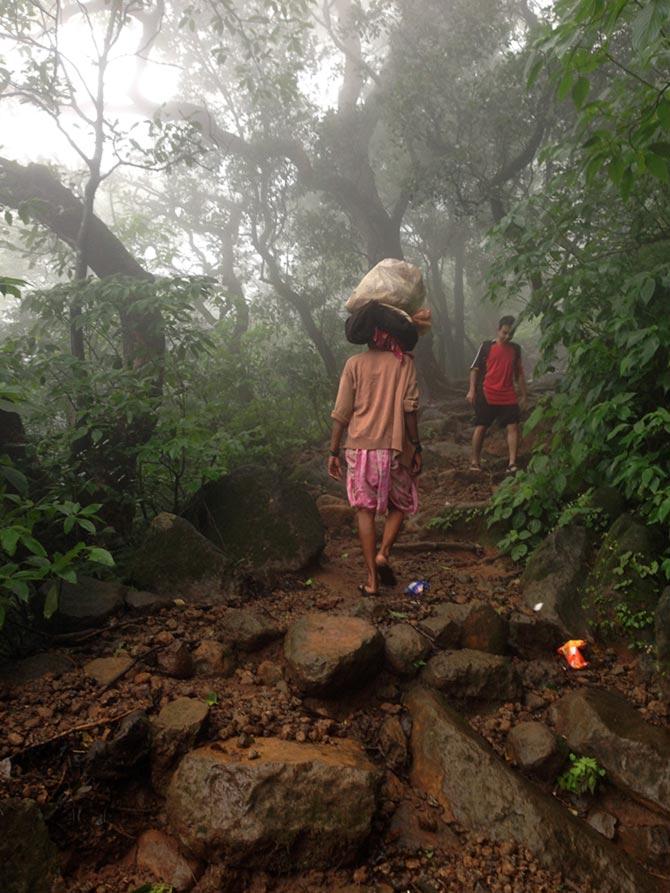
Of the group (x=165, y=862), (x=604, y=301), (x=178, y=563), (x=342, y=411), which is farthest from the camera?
(x=604, y=301)

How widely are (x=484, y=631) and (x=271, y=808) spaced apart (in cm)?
179

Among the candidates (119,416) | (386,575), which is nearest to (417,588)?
(386,575)

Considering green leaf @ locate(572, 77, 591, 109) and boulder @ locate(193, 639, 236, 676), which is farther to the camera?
boulder @ locate(193, 639, 236, 676)

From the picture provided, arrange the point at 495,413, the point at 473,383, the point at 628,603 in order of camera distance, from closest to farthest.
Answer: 1. the point at 628,603
2. the point at 495,413
3. the point at 473,383

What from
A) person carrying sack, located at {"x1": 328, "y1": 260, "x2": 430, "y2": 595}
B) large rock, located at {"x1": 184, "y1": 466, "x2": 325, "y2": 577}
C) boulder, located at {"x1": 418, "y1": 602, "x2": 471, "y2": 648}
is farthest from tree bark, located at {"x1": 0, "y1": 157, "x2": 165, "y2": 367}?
boulder, located at {"x1": 418, "y1": 602, "x2": 471, "y2": 648}

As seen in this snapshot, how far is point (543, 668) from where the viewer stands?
340 centimetres

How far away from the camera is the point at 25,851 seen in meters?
1.83

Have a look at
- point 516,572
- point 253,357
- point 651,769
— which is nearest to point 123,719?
point 651,769

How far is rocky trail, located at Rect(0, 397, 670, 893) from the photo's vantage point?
2.05 metres

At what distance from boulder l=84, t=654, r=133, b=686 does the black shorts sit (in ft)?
17.7

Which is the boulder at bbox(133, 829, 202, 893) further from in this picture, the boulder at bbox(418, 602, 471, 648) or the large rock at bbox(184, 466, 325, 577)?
the large rock at bbox(184, 466, 325, 577)

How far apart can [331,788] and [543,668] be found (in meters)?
1.74

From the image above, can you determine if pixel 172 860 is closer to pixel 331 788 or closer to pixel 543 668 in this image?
pixel 331 788

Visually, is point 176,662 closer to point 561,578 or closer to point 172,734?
point 172,734
